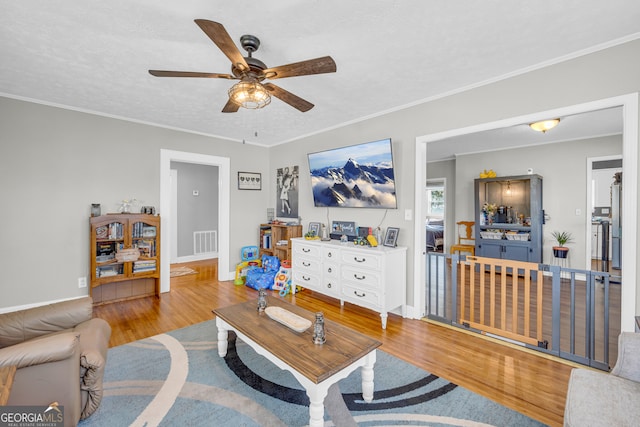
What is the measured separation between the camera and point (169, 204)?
4555mm

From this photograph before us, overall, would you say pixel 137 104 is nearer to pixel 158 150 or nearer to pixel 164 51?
pixel 158 150

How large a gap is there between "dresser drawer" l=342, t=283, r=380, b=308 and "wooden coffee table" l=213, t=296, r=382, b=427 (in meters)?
1.11

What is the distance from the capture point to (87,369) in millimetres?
1660

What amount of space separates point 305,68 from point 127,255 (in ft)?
11.5

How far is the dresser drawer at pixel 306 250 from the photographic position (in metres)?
3.91

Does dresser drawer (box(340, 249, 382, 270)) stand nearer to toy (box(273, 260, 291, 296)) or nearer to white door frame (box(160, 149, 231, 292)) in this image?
toy (box(273, 260, 291, 296))

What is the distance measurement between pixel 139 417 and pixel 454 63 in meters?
3.49

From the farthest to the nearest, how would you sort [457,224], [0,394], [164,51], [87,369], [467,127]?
[457,224], [467,127], [164,51], [87,369], [0,394]

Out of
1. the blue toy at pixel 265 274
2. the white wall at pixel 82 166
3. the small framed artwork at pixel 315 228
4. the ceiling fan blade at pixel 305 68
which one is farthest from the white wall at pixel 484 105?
the ceiling fan blade at pixel 305 68

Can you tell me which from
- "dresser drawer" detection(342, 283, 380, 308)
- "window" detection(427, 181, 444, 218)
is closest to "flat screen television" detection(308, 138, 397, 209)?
"dresser drawer" detection(342, 283, 380, 308)

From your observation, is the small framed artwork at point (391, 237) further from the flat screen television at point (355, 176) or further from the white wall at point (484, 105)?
the flat screen television at point (355, 176)

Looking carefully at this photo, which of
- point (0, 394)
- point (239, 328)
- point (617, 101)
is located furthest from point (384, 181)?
point (0, 394)

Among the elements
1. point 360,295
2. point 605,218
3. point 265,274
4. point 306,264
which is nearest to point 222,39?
point 360,295

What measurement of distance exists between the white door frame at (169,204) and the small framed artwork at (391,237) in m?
2.89
